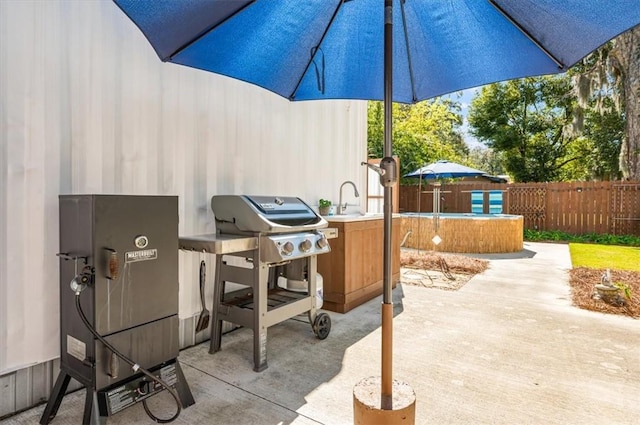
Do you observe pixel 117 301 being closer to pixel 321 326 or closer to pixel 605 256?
pixel 321 326

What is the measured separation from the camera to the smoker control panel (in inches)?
69.8

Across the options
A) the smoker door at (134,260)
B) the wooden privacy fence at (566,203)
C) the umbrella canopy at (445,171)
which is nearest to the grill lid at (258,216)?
the smoker door at (134,260)

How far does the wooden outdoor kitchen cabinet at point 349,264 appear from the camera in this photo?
3.73m

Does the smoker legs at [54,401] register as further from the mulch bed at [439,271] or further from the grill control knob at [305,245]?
the mulch bed at [439,271]

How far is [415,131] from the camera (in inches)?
606

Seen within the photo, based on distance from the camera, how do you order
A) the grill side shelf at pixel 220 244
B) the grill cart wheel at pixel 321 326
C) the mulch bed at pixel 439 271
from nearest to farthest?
the grill side shelf at pixel 220 244
the grill cart wheel at pixel 321 326
the mulch bed at pixel 439 271

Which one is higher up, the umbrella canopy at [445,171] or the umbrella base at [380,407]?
the umbrella canopy at [445,171]

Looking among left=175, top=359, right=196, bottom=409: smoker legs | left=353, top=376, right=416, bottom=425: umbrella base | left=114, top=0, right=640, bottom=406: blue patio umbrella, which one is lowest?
left=175, top=359, right=196, bottom=409: smoker legs

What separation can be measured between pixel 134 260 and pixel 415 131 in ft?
49.0

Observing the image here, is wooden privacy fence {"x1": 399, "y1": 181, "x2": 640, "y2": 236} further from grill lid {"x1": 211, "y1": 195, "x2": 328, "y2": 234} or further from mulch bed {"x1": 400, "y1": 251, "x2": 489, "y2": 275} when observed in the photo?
grill lid {"x1": 211, "y1": 195, "x2": 328, "y2": 234}

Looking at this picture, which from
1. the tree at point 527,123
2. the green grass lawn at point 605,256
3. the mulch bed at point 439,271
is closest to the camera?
the mulch bed at point 439,271

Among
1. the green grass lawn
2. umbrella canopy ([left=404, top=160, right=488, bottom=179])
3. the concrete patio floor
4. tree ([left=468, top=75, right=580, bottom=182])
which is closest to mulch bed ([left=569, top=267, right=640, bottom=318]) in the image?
the concrete patio floor

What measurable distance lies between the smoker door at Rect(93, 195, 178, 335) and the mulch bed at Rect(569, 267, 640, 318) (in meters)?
4.22

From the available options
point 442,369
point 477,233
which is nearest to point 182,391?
point 442,369
